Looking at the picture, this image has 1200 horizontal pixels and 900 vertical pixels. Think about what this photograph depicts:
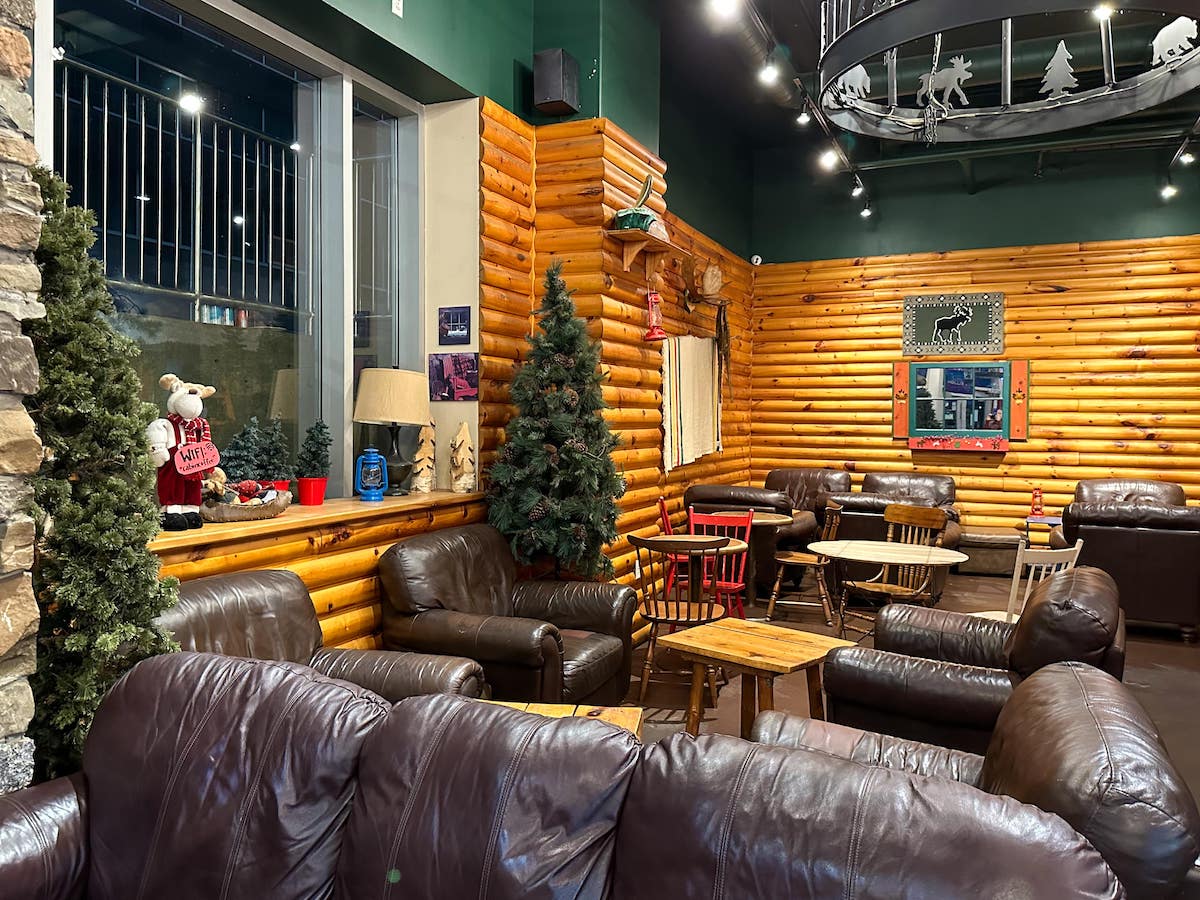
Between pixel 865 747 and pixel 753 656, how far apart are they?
2.97ft

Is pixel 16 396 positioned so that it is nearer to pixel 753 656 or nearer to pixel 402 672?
pixel 402 672

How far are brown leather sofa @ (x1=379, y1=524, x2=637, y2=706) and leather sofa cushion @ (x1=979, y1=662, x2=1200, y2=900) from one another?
211cm

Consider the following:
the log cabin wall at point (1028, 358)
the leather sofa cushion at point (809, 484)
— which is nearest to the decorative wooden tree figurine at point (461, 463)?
the leather sofa cushion at point (809, 484)

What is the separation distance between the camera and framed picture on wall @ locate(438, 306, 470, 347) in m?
5.04

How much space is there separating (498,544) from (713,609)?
1.26m

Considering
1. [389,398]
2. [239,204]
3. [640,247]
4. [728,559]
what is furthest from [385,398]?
[728,559]

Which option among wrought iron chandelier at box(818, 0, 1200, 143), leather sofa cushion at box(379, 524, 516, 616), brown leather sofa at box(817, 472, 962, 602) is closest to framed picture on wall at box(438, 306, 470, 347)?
leather sofa cushion at box(379, 524, 516, 616)

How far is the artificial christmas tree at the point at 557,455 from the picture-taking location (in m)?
4.73

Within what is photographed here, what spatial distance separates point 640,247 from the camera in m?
5.56

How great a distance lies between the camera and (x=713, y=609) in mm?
4781

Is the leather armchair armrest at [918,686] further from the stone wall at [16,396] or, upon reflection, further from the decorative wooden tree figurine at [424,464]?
the stone wall at [16,396]

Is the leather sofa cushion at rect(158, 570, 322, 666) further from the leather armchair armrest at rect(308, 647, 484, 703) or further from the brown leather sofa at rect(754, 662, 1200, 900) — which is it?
the brown leather sofa at rect(754, 662, 1200, 900)

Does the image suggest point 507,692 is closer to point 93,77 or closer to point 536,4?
point 93,77

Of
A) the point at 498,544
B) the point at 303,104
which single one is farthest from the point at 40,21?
the point at 498,544
